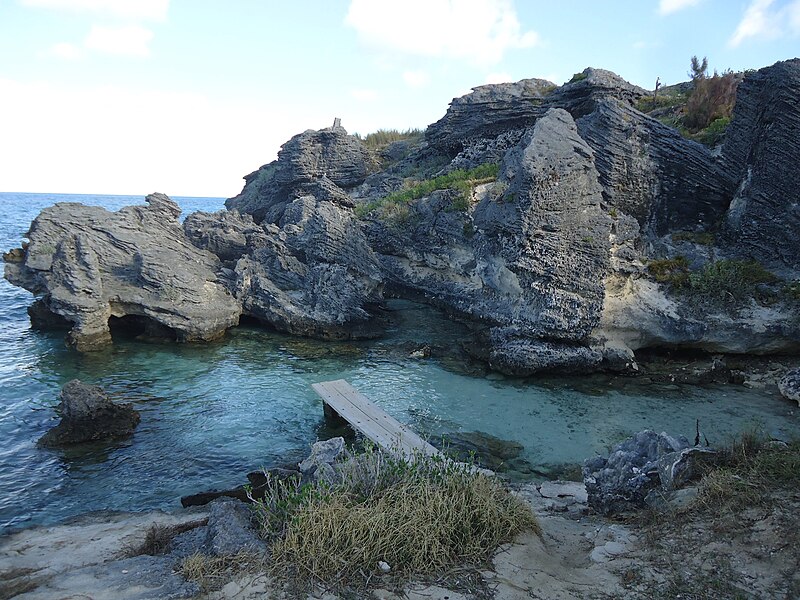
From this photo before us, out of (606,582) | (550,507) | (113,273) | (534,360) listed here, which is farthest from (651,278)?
(113,273)

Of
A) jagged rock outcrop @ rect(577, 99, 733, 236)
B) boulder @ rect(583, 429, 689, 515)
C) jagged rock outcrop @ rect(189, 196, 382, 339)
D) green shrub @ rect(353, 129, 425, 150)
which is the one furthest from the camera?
green shrub @ rect(353, 129, 425, 150)

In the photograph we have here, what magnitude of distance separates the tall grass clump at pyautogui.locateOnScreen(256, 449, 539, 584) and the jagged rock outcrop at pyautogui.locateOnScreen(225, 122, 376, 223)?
95.3ft

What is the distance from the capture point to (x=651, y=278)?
16062 millimetres

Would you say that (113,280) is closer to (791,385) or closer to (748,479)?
(748,479)

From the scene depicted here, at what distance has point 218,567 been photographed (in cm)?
564

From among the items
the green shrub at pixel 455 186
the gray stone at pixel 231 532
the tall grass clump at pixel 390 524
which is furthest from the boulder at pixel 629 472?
the green shrub at pixel 455 186

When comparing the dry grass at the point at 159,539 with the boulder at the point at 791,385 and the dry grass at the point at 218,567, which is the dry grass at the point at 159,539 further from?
the boulder at the point at 791,385

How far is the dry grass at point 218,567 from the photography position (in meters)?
5.43

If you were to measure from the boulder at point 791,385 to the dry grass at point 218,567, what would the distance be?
12902 mm

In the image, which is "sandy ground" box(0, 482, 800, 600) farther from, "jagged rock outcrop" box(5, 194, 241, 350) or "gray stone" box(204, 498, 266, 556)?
"jagged rock outcrop" box(5, 194, 241, 350)

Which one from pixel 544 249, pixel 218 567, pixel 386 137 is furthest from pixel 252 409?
pixel 386 137

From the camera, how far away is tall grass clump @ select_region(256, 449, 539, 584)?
5547 mm

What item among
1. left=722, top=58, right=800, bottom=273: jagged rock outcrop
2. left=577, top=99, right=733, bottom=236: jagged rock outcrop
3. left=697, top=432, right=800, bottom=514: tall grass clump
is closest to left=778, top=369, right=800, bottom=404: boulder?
left=722, top=58, right=800, bottom=273: jagged rock outcrop

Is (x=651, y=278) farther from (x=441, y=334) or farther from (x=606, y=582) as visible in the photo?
(x=606, y=582)
